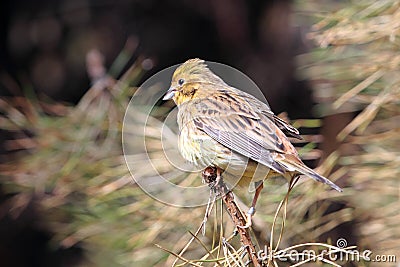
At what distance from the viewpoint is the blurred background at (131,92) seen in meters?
1.49

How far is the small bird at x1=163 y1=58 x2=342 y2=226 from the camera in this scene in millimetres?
1121

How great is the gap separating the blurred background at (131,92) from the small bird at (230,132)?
0.19m

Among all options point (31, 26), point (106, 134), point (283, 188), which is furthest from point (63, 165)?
point (31, 26)

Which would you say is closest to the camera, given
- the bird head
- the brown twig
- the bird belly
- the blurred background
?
the brown twig

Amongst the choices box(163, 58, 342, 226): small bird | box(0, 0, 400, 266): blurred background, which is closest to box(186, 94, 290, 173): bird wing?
box(163, 58, 342, 226): small bird

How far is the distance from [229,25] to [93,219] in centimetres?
133

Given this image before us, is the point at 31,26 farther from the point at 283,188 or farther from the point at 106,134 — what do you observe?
the point at 283,188

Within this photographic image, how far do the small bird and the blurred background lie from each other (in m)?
0.19

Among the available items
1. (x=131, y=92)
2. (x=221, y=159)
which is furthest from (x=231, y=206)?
(x=131, y=92)

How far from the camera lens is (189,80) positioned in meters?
1.25

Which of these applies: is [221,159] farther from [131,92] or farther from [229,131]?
[131,92]

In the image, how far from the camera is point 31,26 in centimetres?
291

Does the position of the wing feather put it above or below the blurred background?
below

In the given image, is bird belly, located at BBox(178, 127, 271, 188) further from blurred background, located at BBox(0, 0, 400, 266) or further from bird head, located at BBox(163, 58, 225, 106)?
blurred background, located at BBox(0, 0, 400, 266)
